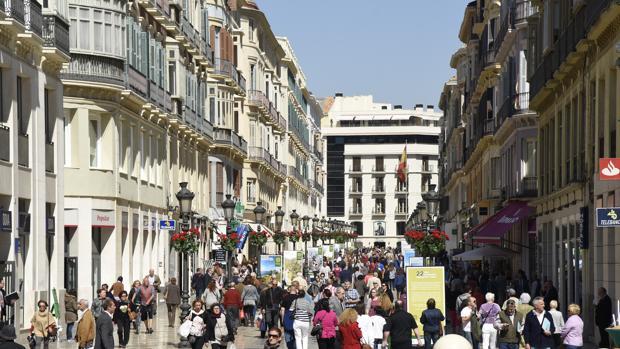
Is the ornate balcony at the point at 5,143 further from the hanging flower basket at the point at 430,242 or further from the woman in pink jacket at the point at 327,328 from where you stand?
the hanging flower basket at the point at 430,242

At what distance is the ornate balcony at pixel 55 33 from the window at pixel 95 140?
731cm

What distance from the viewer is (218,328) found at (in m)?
25.1

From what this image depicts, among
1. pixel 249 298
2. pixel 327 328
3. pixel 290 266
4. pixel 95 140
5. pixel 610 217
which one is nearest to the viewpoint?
pixel 610 217

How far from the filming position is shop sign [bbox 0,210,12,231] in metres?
33.1

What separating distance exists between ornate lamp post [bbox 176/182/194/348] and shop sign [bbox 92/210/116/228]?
251 centimetres

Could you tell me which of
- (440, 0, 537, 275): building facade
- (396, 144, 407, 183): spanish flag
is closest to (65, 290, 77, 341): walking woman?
(440, 0, 537, 275): building facade

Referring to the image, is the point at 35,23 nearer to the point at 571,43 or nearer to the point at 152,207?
the point at 571,43

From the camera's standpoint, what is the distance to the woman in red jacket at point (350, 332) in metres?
24.5

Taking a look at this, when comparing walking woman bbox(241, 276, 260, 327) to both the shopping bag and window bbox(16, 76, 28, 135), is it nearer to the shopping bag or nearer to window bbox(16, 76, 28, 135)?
window bbox(16, 76, 28, 135)

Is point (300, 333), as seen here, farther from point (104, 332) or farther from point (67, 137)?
point (67, 137)

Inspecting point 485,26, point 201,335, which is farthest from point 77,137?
point 485,26

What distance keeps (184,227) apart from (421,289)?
14087 millimetres

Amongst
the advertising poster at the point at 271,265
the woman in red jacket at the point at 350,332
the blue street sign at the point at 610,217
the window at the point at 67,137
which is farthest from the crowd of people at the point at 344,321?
the advertising poster at the point at 271,265

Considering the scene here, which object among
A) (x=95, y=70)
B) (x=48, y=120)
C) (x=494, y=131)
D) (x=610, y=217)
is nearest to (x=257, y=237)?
(x=494, y=131)
